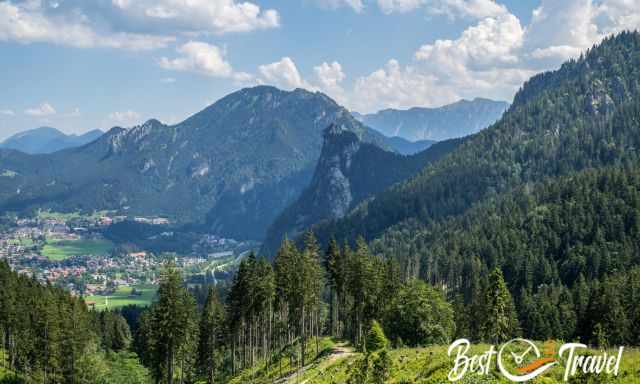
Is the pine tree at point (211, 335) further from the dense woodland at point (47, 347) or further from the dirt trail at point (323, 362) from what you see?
the dirt trail at point (323, 362)

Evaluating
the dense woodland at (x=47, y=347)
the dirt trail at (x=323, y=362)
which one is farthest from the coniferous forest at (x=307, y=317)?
the dirt trail at (x=323, y=362)

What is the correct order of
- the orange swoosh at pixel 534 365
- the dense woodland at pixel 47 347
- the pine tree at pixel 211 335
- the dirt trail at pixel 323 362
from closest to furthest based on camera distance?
the orange swoosh at pixel 534 365, the dirt trail at pixel 323 362, the dense woodland at pixel 47 347, the pine tree at pixel 211 335

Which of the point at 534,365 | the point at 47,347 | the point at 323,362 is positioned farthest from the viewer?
the point at 47,347

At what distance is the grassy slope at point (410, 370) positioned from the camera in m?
32.6

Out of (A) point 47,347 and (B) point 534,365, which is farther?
(A) point 47,347

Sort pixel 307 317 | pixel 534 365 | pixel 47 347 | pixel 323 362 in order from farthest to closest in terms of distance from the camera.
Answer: pixel 307 317 < pixel 47 347 < pixel 323 362 < pixel 534 365

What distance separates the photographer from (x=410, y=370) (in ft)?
146

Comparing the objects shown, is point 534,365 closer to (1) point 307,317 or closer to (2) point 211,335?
(1) point 307,317

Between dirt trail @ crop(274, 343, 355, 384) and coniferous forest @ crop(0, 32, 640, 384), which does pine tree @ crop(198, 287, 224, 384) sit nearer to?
coniferous forest @ crop(0, 32, 640, 384)

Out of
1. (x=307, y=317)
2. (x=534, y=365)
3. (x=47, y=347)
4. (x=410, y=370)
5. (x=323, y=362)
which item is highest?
(x=534, y=365)

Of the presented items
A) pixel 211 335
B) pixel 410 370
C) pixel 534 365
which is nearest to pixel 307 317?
pixel 211 335

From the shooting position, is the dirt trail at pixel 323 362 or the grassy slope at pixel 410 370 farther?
the dirt trail at pixel 323 362

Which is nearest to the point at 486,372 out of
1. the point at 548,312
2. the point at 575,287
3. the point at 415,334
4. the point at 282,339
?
the point at 415,334

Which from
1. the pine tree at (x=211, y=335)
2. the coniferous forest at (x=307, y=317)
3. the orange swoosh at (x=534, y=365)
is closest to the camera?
the orange swoosh at (x=534, y=365)
